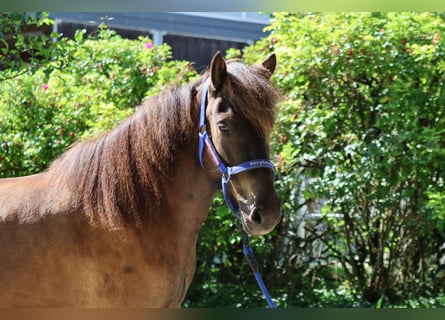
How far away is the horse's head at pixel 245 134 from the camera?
2494 millimetres

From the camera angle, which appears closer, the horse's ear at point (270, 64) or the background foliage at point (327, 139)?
the horse's ear at point (270, 64)

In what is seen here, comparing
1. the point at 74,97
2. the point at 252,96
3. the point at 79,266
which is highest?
the point at 252,96

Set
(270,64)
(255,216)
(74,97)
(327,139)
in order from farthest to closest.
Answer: (74,97) < (327,139) < (270,64) < (255,216)

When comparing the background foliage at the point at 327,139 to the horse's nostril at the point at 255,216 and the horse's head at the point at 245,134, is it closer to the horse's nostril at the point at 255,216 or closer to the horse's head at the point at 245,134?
the horse's head at the point at 245,134

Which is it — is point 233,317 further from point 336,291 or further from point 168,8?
point 336,291

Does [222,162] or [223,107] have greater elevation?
[223,107]

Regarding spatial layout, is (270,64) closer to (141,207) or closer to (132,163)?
(132,163)

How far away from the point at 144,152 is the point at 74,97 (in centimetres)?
350

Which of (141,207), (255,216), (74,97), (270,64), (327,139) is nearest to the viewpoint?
(255,216)

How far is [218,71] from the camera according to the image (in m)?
2.62

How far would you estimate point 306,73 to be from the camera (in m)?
5.86

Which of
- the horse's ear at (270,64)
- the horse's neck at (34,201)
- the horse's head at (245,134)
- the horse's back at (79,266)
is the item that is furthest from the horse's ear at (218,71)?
the horse's neck at (34,201)

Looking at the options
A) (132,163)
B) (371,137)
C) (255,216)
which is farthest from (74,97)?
(255,216)

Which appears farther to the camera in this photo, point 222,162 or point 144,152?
point 144,152
